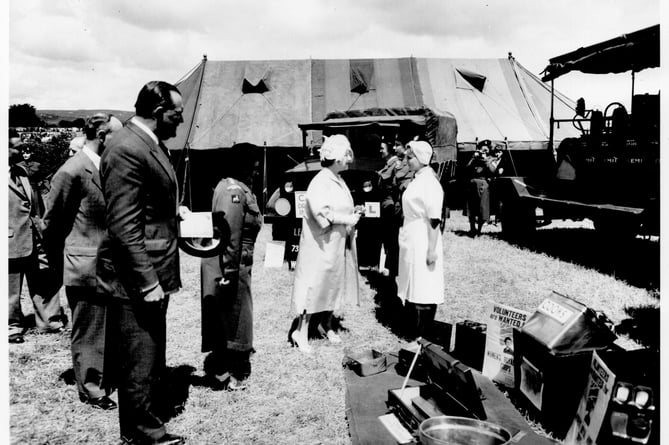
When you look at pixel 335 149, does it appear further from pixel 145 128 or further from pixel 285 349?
pixel 145 128

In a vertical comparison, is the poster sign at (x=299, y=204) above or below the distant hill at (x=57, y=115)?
below

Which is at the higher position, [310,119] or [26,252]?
[310,119]

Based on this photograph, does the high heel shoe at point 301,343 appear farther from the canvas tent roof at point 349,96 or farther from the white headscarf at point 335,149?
the canvas tent roof at point 349,96

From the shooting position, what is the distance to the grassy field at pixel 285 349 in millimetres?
3668

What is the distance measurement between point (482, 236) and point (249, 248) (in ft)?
28.6

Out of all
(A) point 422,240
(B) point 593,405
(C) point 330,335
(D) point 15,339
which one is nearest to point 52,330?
(D) point 15,339

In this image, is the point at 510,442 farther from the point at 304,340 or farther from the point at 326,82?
the point at 326,82

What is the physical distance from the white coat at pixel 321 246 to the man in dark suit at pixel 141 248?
6.23 ft

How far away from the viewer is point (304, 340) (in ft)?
16.8

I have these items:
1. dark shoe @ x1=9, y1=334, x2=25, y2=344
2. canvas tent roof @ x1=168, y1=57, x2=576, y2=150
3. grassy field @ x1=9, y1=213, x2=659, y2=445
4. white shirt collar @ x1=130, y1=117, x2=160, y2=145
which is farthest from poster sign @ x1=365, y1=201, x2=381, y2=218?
canvas tent roof @ x1=168, y1=57, x2=576, y2=150

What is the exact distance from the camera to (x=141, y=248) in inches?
113

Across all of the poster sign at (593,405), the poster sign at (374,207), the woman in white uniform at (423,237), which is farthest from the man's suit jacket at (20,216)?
the poster sign at (593,405)

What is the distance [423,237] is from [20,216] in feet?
13.6

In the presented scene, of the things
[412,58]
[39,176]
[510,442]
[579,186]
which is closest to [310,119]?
[412,58]
